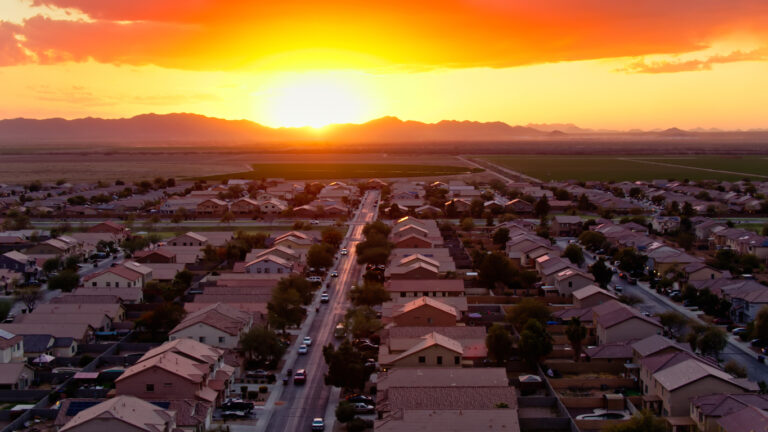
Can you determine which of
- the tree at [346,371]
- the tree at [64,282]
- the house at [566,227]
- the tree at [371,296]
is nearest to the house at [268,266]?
the tree at [371,296]

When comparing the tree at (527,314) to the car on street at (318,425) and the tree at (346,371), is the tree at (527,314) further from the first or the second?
the car on street at (318,425)

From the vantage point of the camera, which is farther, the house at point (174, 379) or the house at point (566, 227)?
the house at point (566, 227)

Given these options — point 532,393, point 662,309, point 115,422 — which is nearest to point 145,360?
point 115,422

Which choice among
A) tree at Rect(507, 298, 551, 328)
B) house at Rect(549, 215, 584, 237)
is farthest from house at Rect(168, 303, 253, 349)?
house at Rect(549, 215, 584, 237)

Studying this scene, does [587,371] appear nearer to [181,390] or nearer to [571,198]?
[181,390]

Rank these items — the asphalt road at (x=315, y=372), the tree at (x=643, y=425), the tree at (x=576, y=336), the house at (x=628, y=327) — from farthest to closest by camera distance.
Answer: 1. the house at (x=628, y=327)
2. the tree at (x=576, y=336)
3. the asphalt road at (x=315, y=372)
4. the tree at (x=643, y=425)

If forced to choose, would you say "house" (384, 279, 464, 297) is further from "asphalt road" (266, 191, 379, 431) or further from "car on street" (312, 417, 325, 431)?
"car on street" (312, 417, 325, 431)
